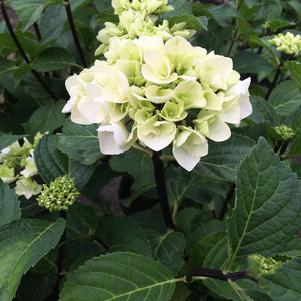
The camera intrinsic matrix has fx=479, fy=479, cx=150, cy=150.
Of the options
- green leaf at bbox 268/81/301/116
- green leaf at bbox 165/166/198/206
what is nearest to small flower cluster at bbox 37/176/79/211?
green leaf at bbox 165/166/198/206

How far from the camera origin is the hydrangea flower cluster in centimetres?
58

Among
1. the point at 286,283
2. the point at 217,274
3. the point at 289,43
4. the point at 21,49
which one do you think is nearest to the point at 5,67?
the point at 21,49

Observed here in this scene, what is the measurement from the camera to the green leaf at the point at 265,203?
577mm

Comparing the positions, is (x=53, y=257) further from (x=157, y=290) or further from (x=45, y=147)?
(x=157, y=290)

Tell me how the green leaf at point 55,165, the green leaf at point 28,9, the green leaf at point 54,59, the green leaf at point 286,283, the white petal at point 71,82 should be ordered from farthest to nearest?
the green leaf at point 54,59 → the green leaf at point 28,9 → the green leaf at point 55,165 → the white petal at point 71,82 → the green leaf at point 286,283

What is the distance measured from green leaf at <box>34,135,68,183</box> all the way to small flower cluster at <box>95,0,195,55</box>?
0.21 m

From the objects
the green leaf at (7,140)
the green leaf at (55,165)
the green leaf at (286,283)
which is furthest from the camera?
the green leaf at (7,140)

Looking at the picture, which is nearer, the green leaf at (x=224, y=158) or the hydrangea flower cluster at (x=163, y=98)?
the hydrangea flower cluster at (x=163, y=98)

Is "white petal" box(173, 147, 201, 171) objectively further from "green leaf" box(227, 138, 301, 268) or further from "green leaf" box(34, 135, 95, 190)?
"green leaf" box(34, 135, 95, 190)

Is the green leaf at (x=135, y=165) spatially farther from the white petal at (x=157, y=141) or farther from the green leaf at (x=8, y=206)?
the white petal at (x=157, y=141)

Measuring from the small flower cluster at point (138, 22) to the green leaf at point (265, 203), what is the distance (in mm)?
264

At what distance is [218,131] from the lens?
1.98 feet

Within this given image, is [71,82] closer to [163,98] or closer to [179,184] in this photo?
[163,98]

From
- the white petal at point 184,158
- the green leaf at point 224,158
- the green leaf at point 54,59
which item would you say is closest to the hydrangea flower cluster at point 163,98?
the white petal at point 184,158
